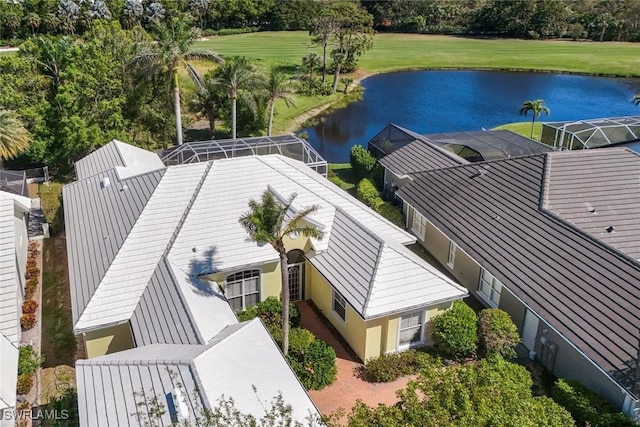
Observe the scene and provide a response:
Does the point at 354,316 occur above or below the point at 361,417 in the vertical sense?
below

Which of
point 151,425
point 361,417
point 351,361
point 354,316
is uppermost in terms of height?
point 361,417

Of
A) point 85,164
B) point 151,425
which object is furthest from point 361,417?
point 85,164

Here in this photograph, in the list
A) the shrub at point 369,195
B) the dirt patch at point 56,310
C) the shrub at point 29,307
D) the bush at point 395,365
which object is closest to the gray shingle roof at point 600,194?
the bush at point 395,365

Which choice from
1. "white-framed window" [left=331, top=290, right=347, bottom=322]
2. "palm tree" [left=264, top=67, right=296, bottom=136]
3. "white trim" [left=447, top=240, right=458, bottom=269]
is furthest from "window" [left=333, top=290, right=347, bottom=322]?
"palm tree" [left=264, top=67, right=296, bottom=136]

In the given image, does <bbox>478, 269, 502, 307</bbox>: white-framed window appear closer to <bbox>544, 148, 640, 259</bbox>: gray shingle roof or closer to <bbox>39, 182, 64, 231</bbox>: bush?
<bbox>544, 148, 640, 259</bbox>: gray shingle roof

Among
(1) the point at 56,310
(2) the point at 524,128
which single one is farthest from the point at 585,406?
(2) the point at 524,128

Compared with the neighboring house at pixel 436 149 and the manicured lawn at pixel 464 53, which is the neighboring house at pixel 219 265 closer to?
→ the neighboring house at pixel 436 149

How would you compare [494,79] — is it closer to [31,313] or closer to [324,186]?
[324,186]

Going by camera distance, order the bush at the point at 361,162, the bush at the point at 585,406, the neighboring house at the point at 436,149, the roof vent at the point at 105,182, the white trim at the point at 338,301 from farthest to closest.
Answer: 1. the bush at the point at 361,162
2. the neighboring house at the point at 436,149
3. the roof vent at the point at 105,182
4. the white trim at the point at 338,301
5. the bush at the point at 585,406

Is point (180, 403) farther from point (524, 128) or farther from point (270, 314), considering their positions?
point (524, 128)
